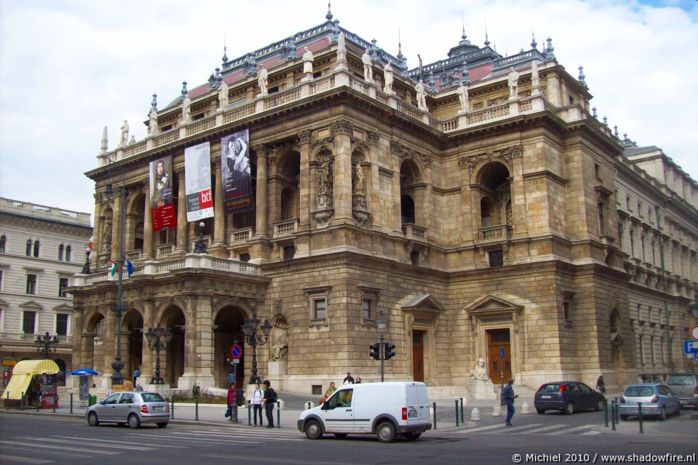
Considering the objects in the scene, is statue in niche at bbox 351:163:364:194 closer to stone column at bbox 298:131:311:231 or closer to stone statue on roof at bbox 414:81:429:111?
stone column at bbox 298:131:311:231

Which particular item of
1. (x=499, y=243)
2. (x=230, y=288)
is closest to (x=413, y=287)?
(x=499, y=243)

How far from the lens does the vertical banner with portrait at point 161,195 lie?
4956 cm

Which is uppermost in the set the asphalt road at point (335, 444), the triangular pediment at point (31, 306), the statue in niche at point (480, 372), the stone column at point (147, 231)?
the stone column at point (147, 231)

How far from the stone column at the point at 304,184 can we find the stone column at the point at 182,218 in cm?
1063

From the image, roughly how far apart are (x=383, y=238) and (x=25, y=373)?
2061 cm

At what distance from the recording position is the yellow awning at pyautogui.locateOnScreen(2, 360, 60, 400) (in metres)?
37.1

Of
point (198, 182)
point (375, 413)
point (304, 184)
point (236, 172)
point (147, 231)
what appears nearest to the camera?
point (375, 413)

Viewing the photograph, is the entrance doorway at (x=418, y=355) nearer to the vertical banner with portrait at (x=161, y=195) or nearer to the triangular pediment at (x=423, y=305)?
the triangular pediment at (x=423, y=305)

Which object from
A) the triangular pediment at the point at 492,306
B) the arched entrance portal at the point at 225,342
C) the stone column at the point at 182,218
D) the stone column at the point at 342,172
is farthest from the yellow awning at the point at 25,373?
the triangular pediment at the point at 492,306

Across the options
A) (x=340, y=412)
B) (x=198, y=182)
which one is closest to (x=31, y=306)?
(x=198, y=182)

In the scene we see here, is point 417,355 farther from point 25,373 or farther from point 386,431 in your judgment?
point 386,431

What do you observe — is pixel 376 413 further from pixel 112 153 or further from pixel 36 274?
pixel 36 274

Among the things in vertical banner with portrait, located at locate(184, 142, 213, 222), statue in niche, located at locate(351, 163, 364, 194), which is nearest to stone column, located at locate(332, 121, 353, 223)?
statue in niche, located at locate(351, 163, 364, 194)

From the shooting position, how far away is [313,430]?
22.2m
